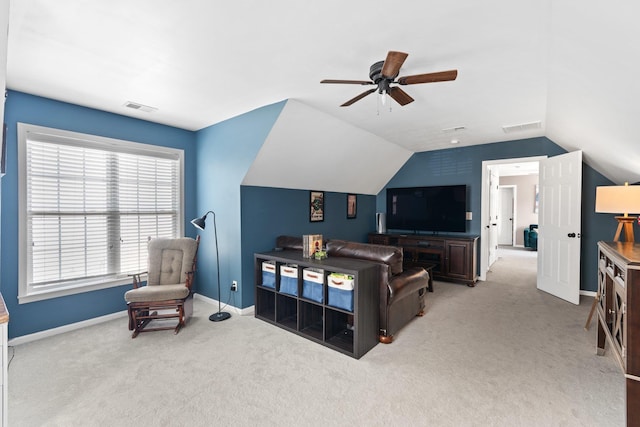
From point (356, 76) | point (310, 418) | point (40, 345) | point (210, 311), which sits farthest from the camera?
point (210, 311)

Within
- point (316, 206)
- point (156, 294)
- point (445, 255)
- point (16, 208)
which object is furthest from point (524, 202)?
point (16, 208)

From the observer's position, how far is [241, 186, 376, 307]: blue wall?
12.2 ft

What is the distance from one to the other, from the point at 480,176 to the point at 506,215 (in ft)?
18.2

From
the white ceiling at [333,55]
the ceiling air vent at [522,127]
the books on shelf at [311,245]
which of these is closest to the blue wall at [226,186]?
the white ceiling at [333,55]

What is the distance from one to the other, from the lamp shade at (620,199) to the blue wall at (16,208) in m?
5.30

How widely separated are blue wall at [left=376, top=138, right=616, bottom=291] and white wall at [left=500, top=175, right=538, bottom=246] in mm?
5258

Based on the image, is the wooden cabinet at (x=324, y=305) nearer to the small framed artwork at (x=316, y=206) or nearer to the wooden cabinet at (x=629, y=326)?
the small framed artwork at (x=316, y=206)

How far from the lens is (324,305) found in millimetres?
2811

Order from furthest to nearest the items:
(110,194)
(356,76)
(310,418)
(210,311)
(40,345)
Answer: (210,311)
(110,194)
(40,345)
(356,76)
(310,418)

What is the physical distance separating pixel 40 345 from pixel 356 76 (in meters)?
4.01

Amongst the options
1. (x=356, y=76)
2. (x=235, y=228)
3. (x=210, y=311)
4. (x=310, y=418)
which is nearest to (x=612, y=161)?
(x=356, y=76)

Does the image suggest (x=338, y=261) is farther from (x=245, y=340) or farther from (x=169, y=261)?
(x=169, y=261)

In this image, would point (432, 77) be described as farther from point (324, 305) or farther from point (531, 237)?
point (531, 237)

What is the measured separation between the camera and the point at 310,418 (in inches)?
72.5
